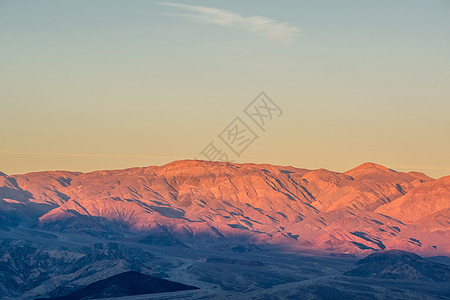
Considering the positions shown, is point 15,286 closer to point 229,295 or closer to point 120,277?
point 120,277

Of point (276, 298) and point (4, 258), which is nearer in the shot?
point (276, 298)

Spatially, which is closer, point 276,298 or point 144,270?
point 276,298

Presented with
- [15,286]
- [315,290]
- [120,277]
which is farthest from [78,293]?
[315,290]

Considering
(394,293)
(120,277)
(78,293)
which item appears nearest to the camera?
(78,293)

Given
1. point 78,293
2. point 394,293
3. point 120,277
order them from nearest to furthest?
1. point 78,293
2. point 120,277
3. point 394,293

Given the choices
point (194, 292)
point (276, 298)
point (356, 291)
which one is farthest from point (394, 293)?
point (194, 292)

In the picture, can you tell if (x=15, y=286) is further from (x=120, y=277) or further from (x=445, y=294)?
(x=445, y=294)

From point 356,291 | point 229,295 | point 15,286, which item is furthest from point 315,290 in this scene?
point 15,286
